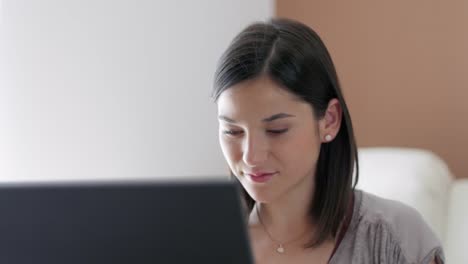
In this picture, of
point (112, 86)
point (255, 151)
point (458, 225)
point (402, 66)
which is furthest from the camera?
point (402, 66)

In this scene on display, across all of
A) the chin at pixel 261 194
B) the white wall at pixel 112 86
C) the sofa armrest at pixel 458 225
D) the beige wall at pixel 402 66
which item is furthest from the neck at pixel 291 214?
the beige wall at pixel 402 66

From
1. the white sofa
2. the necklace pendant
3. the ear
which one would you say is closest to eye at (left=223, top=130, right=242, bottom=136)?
the ear

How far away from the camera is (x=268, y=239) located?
1.29m

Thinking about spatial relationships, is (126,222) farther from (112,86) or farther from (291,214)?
(112,86)

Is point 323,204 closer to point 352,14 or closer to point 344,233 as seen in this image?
point 344,233

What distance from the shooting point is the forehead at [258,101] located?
1.07 meters

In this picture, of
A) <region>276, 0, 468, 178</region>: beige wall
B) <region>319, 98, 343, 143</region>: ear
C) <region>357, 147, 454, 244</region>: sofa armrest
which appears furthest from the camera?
<region>276, 0, 468, 178</region>: beige wall

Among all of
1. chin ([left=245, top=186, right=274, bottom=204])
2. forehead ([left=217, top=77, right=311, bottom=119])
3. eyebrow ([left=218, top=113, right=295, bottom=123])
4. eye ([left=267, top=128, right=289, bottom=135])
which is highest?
forehead ([left=217, top=77, right=311, bottom=119])

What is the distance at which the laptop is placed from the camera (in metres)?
0.54

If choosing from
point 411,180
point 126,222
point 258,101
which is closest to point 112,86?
point 411,180

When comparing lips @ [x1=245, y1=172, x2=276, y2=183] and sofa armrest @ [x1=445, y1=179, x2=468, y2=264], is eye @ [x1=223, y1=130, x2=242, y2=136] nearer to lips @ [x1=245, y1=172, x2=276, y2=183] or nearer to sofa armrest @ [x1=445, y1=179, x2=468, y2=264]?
lips @ [x1=245, y1=172, x2=276, y2=183]

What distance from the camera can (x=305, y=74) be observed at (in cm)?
113

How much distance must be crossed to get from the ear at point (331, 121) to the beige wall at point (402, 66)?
1.36 meters

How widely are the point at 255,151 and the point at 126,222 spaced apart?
500mm
